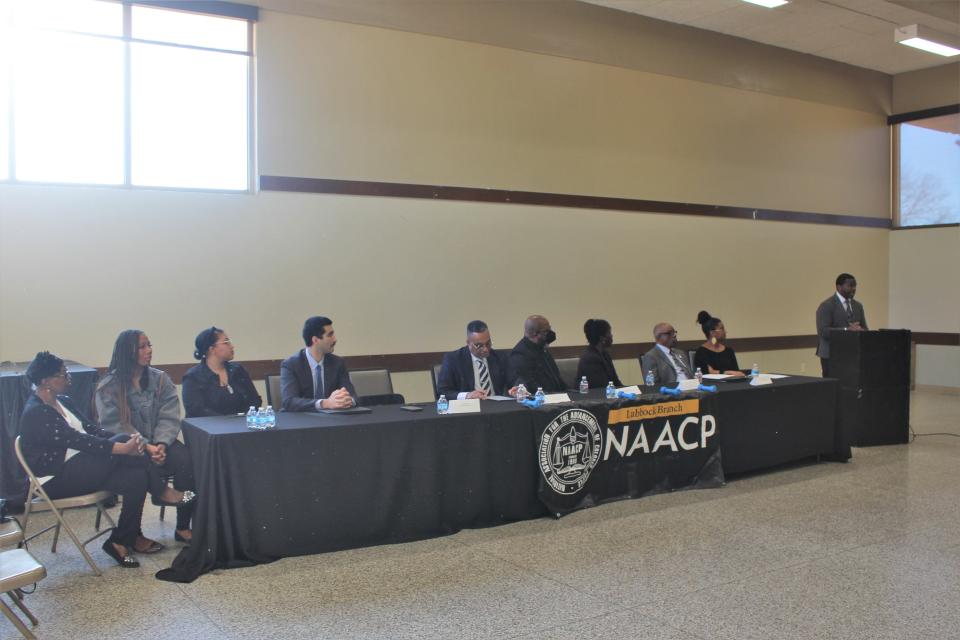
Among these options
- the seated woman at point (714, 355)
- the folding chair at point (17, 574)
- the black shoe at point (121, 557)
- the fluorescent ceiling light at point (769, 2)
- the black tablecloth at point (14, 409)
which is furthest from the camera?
the fluorescent ceiling light at point (769, 2)

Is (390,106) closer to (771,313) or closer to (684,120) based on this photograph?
(684,120)

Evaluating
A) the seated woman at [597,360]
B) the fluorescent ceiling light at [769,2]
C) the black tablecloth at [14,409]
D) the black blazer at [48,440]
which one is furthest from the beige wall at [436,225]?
the black blazer at [48,440]

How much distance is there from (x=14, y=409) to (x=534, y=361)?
3.31 metres

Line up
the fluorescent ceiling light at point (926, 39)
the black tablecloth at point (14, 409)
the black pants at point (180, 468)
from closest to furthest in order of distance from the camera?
1. the black pants at point (180, 468)
2. the black tablecloth at point (14, 409)
3. the fluorescent ceiling light at point (926, 39)

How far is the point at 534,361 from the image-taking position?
5672 mm

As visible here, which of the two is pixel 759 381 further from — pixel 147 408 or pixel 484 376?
pixel 147 408

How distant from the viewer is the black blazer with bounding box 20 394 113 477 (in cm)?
378

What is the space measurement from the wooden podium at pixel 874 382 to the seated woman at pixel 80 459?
18.3 feet

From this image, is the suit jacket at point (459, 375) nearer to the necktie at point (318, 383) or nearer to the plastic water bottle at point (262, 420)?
the necktie at point (318, 383)

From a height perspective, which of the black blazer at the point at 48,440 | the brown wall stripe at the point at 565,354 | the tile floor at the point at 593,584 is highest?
the brown wall stripe at the point at 565,354

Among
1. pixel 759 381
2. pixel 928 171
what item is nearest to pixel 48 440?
pixel 759 381

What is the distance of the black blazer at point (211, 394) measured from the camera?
4527mm

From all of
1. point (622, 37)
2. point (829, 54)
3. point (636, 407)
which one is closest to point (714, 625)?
point (636, 407)

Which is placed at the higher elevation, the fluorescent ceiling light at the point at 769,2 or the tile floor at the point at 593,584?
the fluorescent ceiling light at the point at 769,2
